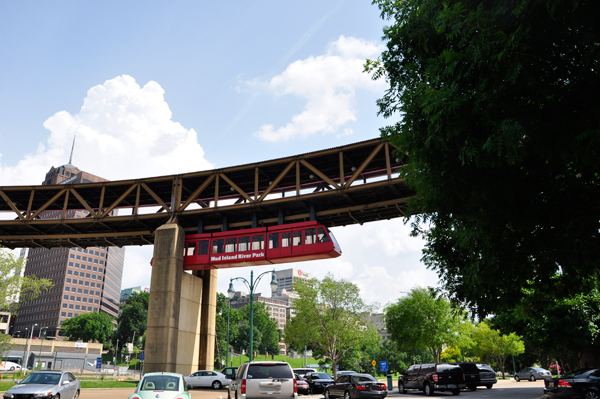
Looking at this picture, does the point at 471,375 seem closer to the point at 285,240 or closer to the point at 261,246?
the point at 285,240

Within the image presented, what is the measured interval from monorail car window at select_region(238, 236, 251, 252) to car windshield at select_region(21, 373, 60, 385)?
14.6m

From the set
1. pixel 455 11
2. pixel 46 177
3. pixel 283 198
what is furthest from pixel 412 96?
pixel 46 177

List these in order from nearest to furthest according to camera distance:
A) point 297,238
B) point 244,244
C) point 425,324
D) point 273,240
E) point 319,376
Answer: point 297,238 < point 273,240 < point 244,244 < point 319,376 < point 425,324

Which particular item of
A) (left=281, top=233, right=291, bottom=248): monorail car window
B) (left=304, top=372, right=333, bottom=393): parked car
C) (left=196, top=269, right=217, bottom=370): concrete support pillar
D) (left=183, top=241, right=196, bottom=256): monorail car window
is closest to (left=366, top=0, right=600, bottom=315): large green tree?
(left=281, top=233, right=291, bottom=248): monorail car window

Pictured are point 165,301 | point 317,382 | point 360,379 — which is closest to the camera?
point 360,379

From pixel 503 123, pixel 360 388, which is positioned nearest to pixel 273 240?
pixel 360 388

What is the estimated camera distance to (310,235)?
27969mm

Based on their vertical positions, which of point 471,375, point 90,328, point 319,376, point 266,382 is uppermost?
point 90,328

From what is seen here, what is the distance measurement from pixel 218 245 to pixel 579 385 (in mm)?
22014

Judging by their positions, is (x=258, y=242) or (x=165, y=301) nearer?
(x=165, y=301)

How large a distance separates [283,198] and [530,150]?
22547mm

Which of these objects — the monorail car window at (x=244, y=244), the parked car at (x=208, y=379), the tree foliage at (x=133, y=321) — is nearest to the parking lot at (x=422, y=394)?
the parked car at (x=208, y=379)

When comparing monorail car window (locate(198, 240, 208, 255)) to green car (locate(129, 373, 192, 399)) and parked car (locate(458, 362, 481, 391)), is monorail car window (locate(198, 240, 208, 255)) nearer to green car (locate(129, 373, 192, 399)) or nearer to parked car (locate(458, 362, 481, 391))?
parked car (locate(458, 362, 481, 391))

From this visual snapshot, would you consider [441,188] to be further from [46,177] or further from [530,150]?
[46,177]
